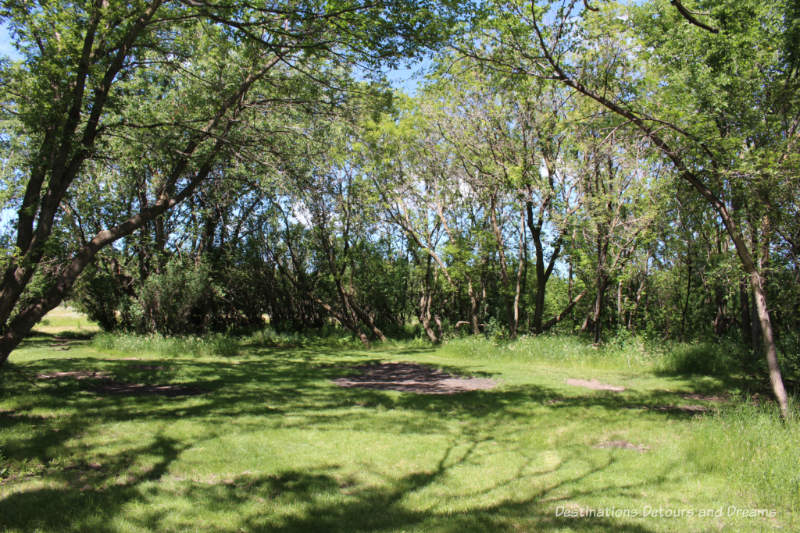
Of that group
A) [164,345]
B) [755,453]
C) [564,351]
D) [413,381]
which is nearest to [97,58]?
[413,381]

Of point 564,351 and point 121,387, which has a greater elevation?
point 564,351

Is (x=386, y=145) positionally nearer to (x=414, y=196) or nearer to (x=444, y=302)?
(x=414, y=196)

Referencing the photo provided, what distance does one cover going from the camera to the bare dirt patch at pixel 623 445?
17.7 ft

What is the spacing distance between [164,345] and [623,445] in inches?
474

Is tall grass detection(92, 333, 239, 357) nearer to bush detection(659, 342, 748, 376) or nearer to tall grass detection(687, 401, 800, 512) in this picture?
bush detection(659, 342, 748, 376)

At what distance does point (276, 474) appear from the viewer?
461cm

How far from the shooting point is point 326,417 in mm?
A: 6785

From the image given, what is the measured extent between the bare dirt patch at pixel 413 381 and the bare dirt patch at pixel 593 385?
161 centimetres

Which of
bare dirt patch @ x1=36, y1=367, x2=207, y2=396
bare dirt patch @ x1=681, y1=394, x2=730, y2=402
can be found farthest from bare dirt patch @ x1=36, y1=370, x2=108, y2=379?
bare dirt patch @ x1=681, y1=394, x2=730, y2=402

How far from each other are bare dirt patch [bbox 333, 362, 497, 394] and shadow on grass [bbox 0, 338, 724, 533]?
51 cm

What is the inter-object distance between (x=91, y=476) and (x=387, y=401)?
4.45 metres

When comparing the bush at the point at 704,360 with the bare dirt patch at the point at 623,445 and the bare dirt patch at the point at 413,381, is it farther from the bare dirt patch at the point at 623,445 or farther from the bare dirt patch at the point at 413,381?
the bare dirt patch at the point at 623,445

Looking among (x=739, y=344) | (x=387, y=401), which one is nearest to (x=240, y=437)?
(x=387, y=401)

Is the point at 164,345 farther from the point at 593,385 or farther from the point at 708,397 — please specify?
the point at 708,397
